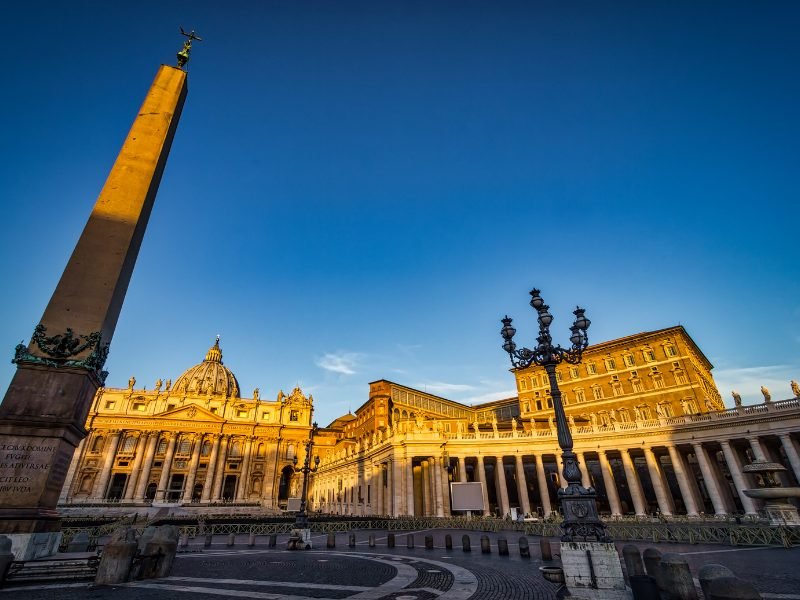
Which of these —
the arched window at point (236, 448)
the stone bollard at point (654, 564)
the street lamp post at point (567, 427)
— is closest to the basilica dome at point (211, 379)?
the arched window at point (236, 448)

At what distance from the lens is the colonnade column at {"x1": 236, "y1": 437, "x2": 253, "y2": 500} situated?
69.6 metres

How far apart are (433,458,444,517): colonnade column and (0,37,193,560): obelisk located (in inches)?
1216

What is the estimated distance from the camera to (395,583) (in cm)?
1001

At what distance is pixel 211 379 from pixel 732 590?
106 m

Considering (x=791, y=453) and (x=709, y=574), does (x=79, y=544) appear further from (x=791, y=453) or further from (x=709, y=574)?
(x=791, y=453)

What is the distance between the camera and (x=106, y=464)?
2483 inches

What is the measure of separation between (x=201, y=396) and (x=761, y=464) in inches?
3109

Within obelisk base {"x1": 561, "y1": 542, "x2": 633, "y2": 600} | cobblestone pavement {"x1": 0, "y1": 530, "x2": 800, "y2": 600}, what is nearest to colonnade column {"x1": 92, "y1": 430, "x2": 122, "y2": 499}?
cobblestone pavement {"x1": 0, "y1": 530, "x2": 800, "y2": 600}

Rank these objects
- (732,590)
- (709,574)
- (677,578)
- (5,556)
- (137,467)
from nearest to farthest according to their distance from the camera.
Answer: (732,590), (709,574), (677,578), (5,556), (137,467)

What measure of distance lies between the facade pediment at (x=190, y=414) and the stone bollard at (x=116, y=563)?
68.2m

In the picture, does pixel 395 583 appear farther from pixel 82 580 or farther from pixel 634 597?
pixel 82 580

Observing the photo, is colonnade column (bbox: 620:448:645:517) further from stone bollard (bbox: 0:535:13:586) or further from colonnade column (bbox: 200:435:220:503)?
colonnade column (bbox: 200:435:220:503)

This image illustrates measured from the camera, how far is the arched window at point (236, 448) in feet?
240

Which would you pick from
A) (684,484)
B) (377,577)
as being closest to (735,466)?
(684,484)
